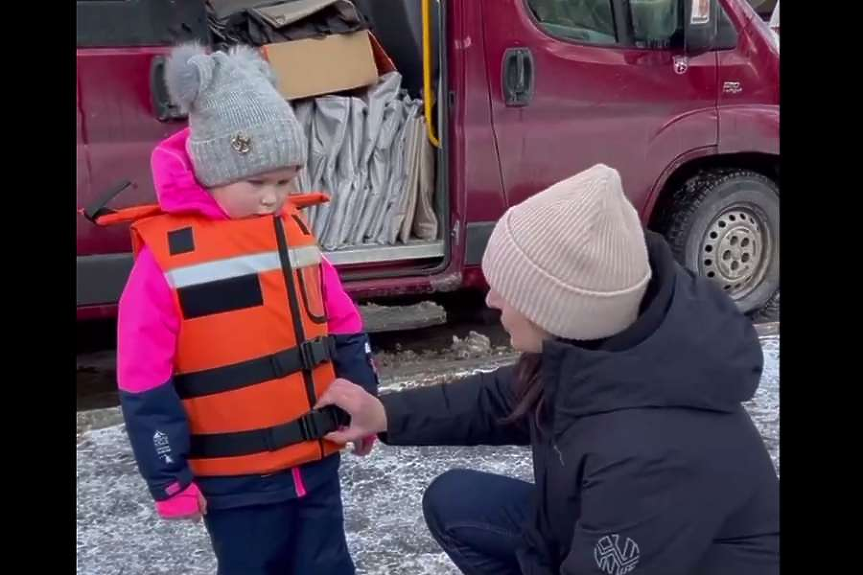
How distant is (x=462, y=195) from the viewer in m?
4.71

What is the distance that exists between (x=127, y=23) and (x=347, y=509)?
225 cm

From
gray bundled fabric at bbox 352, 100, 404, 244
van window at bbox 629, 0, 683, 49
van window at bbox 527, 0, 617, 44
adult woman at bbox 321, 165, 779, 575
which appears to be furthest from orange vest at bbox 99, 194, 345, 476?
van window at bbox 629, 0, 683, 49

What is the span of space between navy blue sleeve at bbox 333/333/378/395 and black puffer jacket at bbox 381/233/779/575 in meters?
0.62

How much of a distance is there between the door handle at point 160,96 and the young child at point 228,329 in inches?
76.7

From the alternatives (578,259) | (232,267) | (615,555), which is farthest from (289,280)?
(615,555)

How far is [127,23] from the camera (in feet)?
13.6

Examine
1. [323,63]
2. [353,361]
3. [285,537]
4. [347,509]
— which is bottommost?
[347,509]

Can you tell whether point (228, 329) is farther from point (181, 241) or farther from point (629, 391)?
point (629, 391)

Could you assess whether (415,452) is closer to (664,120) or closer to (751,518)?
(751,518)

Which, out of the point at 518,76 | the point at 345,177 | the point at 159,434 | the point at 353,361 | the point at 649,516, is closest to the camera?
the point at 649,516

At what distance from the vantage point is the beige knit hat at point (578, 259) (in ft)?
6.10

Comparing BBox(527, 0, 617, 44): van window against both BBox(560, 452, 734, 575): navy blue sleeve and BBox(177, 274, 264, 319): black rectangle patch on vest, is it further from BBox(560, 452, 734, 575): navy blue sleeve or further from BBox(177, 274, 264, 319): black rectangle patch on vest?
BBox(560, 452, 734, 575): navy blue sleeve

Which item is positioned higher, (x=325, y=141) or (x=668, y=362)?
(x=325, y=141)
